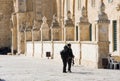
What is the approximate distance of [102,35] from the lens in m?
26.4

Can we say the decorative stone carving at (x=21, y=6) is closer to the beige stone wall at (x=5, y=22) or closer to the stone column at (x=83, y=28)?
the beige stone wall at (x=5, y=22)

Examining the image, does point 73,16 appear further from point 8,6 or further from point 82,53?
point 8,6

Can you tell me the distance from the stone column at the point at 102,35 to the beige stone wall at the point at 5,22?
3596cm

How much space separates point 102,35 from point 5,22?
1447 inches

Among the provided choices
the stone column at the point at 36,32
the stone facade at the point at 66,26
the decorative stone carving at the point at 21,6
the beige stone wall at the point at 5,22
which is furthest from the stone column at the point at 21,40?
the beige stone wall at the point at 5,22

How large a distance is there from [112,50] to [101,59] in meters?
5.39

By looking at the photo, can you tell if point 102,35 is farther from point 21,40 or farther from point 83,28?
point 21,40

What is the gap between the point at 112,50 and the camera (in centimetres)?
3127

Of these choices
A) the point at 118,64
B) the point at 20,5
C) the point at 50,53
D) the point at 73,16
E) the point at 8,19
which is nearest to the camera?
the point at 118,64

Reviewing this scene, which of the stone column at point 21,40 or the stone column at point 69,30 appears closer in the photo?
the stone column at point 69,30

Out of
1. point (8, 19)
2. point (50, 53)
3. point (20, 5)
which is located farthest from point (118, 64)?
point (8, 19)

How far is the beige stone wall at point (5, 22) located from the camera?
6134cm

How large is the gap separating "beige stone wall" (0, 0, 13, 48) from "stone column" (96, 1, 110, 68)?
35963 millimetres

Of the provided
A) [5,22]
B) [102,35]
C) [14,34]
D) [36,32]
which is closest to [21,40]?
[14,34]
